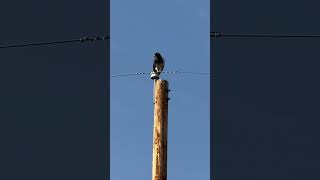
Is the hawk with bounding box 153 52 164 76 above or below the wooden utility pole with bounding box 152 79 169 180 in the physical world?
above

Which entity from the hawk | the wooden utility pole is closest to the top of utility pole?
the hawk

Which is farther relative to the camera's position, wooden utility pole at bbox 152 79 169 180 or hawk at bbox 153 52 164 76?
hawk at bbox 153 52 164 76

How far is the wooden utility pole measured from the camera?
9.30 metres

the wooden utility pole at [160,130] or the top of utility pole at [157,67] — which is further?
the top of utility pole at [157,67]

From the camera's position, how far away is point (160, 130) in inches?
375

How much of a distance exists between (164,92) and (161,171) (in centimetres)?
129

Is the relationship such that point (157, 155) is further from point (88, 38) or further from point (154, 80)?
point (88, 38)

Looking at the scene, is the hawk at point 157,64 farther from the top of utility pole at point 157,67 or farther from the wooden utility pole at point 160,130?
the wooden utility pole at point 160,130

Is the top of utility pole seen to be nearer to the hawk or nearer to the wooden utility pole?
the hawk

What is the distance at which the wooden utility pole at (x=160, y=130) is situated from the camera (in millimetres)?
9297

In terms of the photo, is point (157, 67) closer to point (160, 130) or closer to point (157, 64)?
point (157, 64)

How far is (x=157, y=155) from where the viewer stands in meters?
9.42

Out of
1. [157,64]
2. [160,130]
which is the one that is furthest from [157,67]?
Answer: [160,130]

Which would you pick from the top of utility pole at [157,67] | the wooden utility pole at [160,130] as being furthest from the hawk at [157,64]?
the wooden utility pole at [160,130]
